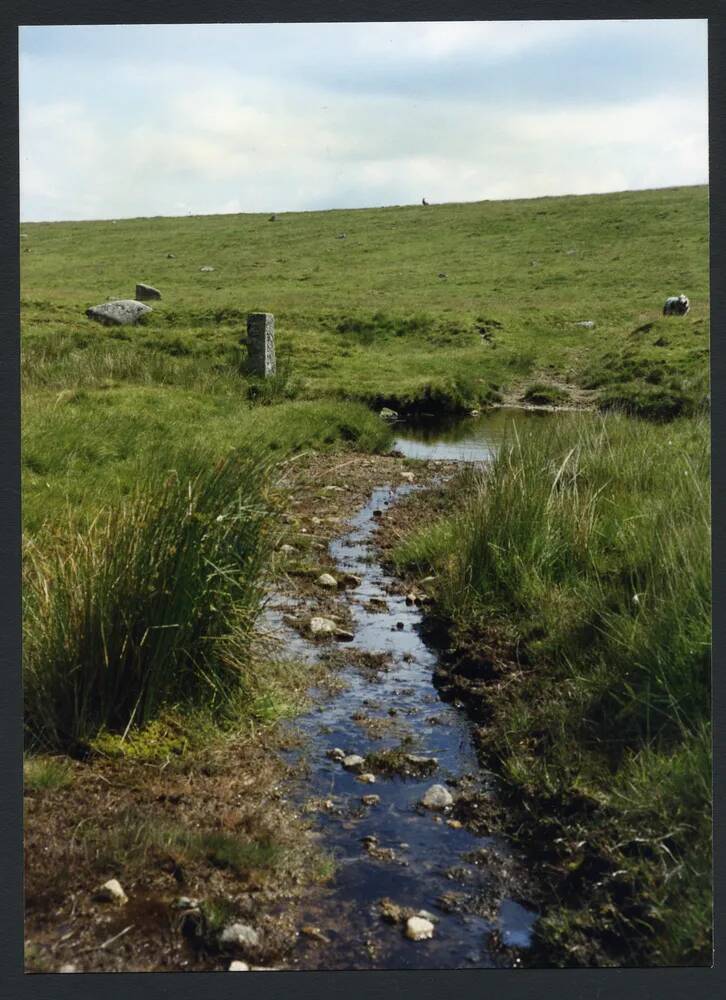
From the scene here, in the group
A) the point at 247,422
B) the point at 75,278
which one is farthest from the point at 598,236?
the point at 247,422

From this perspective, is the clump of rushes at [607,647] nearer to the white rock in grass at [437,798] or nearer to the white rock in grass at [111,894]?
the white rock in grass at [437,798]

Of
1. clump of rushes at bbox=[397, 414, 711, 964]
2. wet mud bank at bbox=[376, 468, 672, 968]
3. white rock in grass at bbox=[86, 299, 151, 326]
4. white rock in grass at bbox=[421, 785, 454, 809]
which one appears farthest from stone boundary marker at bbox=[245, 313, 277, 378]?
white rock in grass at bbox=[421, 785, 454, 809]

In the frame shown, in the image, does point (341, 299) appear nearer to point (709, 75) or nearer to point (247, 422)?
point (247, 422)

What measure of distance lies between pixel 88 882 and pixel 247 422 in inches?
381

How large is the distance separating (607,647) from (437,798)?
3.97ft

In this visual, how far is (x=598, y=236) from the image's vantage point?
42062 millimetres

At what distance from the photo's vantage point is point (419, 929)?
3.77 m

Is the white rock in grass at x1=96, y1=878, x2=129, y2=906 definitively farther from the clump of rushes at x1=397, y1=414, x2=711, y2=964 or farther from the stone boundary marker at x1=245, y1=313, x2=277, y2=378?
the stone boundary marker at x1=245, y1=313, x2=277, y2=378

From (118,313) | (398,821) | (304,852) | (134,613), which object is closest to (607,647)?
(398,821)

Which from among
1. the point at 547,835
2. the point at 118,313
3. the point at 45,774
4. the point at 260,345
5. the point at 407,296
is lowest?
the point at 547,835

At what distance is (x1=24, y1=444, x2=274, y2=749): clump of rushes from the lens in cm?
468

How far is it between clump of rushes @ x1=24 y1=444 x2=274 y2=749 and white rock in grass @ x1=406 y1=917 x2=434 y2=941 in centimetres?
166

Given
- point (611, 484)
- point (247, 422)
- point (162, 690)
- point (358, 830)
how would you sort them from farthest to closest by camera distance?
point (247, 422) → point (611, 484) → point (162, 690) → point (358, 830)

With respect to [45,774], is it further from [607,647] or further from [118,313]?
[118,313]
